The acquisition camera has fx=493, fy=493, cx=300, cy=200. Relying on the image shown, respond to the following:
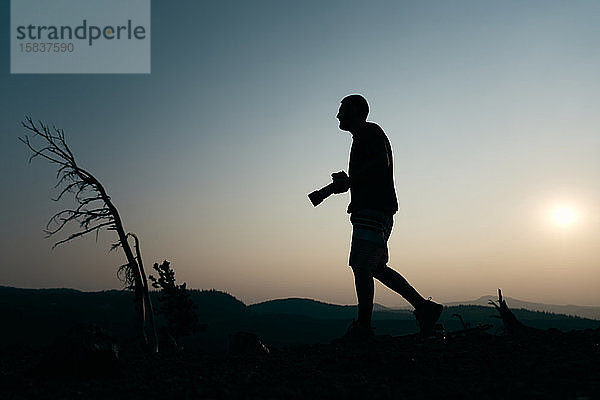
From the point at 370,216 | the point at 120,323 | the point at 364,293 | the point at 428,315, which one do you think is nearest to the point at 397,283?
the point at 428,315

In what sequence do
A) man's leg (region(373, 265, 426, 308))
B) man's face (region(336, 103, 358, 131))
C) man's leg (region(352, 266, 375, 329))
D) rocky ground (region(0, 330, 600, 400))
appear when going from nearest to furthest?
rocky ground (region(0, 330, 600, 400)) < man's leg (region(352, 266, 375, 329)) < man's leg (region(373, 265, 426, 308)) < man's face (region(336, 103, 358, 131))

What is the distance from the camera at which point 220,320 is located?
586 ft

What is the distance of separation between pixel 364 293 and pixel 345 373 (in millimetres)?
1760

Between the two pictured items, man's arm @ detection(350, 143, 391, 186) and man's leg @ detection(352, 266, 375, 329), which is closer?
man's leg @ detection(352, 266, 375, 329)

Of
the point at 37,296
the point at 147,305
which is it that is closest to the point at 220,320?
the point at 37,296

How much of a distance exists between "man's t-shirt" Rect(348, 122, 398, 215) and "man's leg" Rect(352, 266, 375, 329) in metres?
0.76

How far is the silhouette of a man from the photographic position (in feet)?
19.1

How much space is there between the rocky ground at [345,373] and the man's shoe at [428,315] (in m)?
0.33

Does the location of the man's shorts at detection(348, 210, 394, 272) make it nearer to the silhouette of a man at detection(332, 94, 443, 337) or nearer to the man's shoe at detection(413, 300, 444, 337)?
the silhouette of a man at detection(332, 94, 443, 337)

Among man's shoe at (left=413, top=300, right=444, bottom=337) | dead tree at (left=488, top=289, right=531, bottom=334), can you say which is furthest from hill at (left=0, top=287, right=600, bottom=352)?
man's shoe at (left=413, top=300, right=444, bottom=337)

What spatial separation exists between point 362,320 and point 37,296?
21604 cm

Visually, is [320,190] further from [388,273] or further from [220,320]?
[220,320]

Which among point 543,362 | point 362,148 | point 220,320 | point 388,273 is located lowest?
point 220,320

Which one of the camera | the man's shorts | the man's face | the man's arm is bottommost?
the man's shorts
